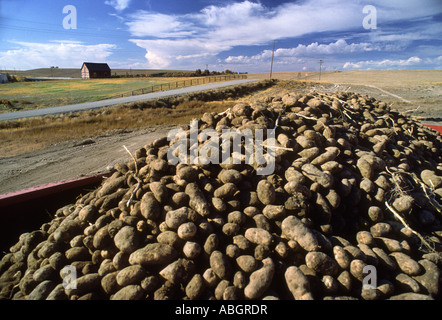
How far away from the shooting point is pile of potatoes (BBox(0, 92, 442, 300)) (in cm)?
190

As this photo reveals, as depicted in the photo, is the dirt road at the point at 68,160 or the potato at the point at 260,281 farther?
the dirt road at the point at 68,160

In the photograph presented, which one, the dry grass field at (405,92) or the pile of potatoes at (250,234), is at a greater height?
the dry grass field at (405,92)

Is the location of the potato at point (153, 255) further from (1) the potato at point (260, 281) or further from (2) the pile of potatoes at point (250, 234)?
(1) the potato at point (260, 281)

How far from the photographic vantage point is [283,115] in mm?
3496

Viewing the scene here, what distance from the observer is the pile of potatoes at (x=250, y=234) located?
1900 mm

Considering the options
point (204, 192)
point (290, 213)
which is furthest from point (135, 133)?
point (290, 213)

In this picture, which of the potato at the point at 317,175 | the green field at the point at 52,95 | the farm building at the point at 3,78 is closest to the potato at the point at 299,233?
the potato at the point at 317,175

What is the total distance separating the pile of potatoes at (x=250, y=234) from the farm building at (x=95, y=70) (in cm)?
6352

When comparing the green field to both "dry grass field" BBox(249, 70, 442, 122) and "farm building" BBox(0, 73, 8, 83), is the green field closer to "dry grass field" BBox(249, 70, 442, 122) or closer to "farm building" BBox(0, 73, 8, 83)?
"farm building" BBox(0, 73, 8, 83)

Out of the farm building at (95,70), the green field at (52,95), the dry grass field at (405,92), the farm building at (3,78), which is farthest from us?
the farm building at (95,70)

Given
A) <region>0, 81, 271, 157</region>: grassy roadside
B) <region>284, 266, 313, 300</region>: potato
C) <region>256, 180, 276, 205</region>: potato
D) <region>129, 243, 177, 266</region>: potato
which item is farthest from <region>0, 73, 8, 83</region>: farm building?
<region>284, 266, 313, 300</region>: potato

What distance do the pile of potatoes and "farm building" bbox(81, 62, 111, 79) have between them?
208 feet
